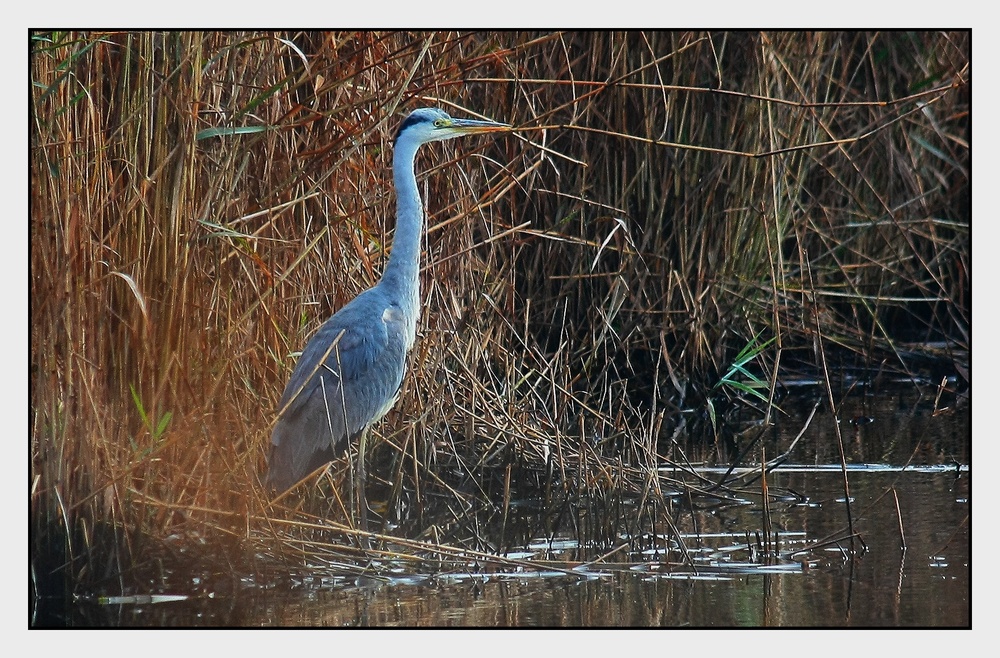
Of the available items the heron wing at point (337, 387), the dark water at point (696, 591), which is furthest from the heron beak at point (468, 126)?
the dark water at point (696, 591)

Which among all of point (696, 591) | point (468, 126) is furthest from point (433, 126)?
point (696, 591)

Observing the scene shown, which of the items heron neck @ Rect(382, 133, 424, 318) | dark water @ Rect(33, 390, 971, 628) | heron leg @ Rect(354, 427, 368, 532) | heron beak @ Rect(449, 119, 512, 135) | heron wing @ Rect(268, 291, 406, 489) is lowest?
dark water @ Rect(33, 390, 971, 628)

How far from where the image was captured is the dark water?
370cm

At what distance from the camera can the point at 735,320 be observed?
5973 mm

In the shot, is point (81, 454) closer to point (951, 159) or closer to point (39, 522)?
point (39, 522)

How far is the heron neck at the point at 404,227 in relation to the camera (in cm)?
454

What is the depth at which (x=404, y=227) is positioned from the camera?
14.9 ft

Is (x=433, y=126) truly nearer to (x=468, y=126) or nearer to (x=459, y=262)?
(x=468, y=126)

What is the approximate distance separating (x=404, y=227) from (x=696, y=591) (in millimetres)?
1572

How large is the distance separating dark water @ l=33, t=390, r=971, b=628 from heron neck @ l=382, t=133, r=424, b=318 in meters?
1.00

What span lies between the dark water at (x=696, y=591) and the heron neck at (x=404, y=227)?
100cm

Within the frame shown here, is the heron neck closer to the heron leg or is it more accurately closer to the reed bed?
the reed bed

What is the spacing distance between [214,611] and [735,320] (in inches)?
118

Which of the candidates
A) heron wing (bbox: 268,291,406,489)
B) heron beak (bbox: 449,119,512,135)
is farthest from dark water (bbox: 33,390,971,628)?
heron beak (bbox: 449,119,512,135)
